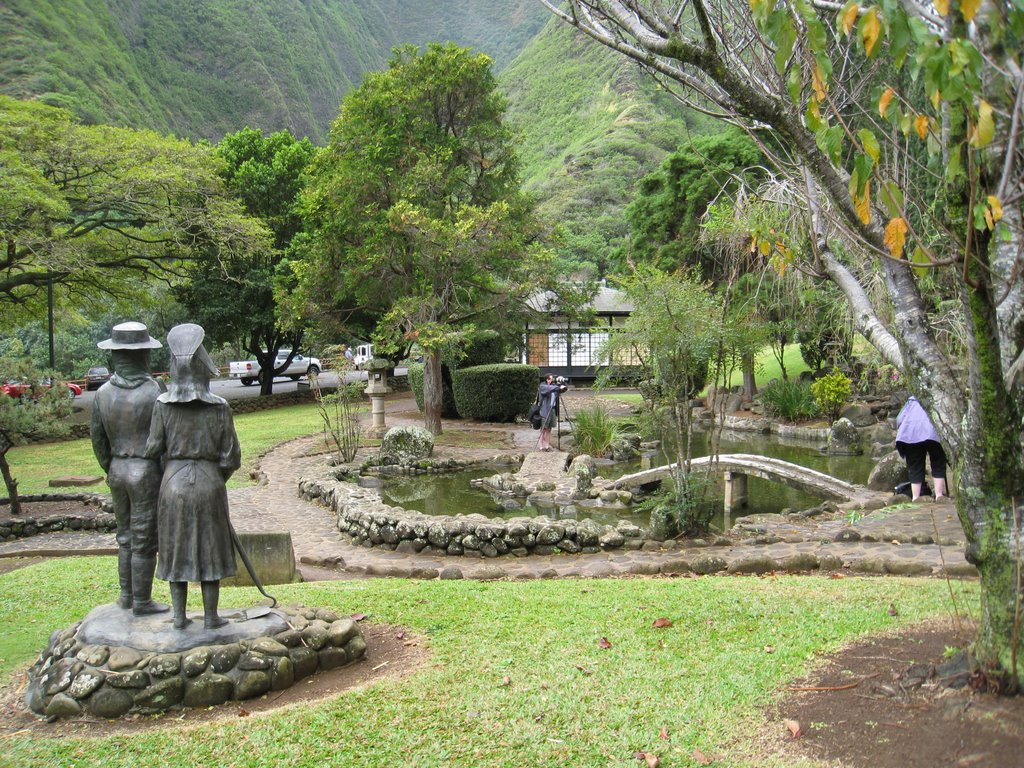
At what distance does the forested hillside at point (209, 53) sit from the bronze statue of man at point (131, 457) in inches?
737

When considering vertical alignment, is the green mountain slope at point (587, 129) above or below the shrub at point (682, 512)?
above

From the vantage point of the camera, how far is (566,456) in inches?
653

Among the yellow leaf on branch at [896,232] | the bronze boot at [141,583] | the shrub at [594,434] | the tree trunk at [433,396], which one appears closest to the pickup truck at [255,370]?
the tree trunk at [433,396]

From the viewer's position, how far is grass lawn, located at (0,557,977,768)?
13.6 feet

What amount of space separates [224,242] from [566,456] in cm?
1226

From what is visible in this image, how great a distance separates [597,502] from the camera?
13203 millimetres

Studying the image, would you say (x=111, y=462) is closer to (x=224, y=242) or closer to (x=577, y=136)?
(x=224, y=242)

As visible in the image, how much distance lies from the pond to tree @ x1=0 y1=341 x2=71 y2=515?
211 inches

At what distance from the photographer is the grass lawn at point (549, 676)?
13.6ft

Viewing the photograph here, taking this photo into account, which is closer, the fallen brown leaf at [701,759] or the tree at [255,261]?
the fallen brown leaf at [701,759]

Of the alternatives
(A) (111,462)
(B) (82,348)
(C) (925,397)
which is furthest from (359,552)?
(B) (82,348)

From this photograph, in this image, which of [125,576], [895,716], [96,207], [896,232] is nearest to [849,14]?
[896,232]

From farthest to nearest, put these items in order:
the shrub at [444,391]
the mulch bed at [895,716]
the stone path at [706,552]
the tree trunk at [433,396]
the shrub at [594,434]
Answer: the shrub at [444,391] → the tree trunk at [433,396] → the shrub at [594,434] → the stone path at [706,552] → the mulch bed at [895,716]

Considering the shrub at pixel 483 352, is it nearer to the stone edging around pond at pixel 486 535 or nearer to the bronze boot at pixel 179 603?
the stone edging around pond at pixel 486 535
